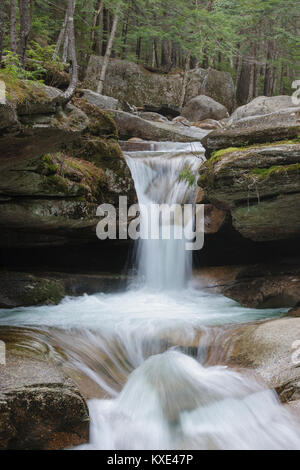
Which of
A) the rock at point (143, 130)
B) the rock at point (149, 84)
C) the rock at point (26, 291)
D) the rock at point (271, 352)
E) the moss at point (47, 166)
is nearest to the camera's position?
the rock at point (271, 352)

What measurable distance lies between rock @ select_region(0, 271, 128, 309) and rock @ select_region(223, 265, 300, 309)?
2752mm

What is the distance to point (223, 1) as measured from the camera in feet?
57.5

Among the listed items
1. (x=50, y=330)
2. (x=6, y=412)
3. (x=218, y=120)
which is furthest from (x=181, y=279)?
(x=218, y=120)

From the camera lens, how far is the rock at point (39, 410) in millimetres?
3428

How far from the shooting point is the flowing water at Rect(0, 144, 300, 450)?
3975 millimetres

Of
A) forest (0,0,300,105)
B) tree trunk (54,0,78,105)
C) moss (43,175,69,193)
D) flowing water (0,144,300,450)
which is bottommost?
flowing water (0,144,300,450)

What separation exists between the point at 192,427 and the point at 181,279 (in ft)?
17.5

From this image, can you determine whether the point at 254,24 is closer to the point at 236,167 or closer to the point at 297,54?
the point at 297,54

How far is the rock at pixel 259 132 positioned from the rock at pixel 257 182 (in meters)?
0.29

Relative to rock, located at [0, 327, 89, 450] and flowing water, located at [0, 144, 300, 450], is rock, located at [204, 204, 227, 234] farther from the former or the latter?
rock, located at [0, 327, 89, 450]

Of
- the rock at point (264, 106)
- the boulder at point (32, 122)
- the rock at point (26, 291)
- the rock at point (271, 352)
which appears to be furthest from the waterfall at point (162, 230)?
the rock at point (264, 106)

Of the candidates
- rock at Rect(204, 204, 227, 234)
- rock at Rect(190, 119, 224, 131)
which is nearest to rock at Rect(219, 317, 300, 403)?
rock at Rect(204, 204, 227, 234)

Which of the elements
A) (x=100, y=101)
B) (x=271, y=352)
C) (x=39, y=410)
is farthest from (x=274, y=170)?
(x=100, y=101)

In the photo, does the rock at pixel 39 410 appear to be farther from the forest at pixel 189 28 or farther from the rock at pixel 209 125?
the rock at pixel 209 125
